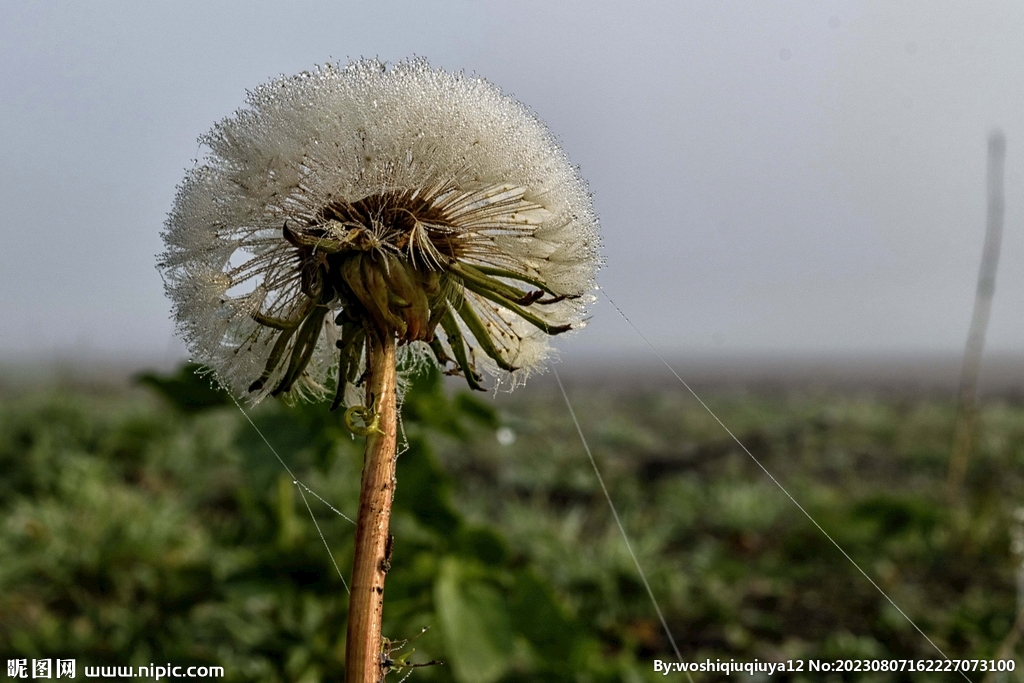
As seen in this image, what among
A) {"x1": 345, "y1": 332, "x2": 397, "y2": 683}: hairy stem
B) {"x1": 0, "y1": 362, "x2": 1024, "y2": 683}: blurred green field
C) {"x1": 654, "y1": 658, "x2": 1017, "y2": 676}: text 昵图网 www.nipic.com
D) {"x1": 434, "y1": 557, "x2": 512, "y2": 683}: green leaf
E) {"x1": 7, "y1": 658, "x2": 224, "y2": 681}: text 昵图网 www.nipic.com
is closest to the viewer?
{"x1": 345, "y1": 332, "x2": 397, "y2": 683}: hairy stem

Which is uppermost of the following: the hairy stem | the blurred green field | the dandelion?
the dandelion

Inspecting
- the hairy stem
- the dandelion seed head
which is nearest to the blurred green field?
the dandelion seed head

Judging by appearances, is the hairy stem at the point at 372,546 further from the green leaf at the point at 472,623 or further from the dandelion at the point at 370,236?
the green leaf at the point at 472,623

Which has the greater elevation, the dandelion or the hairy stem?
the dandelion

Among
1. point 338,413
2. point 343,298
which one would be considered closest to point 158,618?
point 338,413

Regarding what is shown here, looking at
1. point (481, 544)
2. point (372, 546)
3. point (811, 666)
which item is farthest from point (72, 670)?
point (811, 666)

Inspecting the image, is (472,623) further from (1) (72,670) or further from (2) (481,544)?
(1) (72,670)

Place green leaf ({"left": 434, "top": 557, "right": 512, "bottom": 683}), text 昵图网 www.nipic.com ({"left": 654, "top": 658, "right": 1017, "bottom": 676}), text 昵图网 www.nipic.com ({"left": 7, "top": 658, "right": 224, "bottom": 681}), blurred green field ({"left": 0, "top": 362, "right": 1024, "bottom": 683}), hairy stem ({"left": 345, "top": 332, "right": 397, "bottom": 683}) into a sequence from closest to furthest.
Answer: hairy stem ({"left": 345, "top": 332, "right": 397, "bottom": 683}), green leaf ({"left": 434, "top": 557, "right": 512, "bottom": 683}), blurred green field ({"left": 0, "top": 362, "right": 1024, "bottom": 683}), text 昵图网 www.nipic.com ({"left": 7, "top": 658, "right": 224, "bottom": 681}), text 昵图网 www.nipic.com ({"left": 654, "top": 658, "right": 1017, "bottom": 676})

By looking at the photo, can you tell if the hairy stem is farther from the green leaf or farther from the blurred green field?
the green leaf
